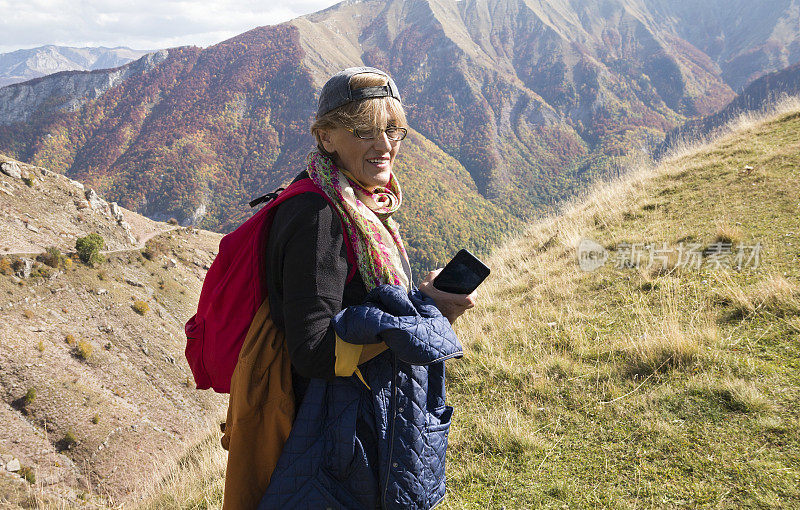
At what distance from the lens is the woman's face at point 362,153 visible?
56.2 inches

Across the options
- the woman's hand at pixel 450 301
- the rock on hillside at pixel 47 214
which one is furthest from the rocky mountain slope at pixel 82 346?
the woman's hand at pixel 450 301

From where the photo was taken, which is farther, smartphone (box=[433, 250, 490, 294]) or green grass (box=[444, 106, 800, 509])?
green grass (box=[444, 106, 800, 509])

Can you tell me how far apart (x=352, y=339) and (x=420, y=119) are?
590 feet

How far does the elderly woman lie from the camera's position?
46.3 inches

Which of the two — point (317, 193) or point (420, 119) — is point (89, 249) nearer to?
point (317, 193)

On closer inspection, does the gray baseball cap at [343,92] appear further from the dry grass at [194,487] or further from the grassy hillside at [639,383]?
the dry grass at [194,487]

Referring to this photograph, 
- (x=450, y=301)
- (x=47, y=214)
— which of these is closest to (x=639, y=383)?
(x=450, y=301)

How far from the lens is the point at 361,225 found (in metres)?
1.33

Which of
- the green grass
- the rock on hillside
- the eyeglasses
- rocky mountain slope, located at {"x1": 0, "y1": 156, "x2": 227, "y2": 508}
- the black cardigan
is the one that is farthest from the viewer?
the rock on hillside

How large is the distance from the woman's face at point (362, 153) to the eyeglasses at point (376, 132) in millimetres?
10

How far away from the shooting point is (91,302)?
137 ft

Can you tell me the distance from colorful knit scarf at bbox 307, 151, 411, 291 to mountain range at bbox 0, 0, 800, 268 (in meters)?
96.4

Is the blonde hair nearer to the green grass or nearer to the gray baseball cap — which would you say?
the gray baseball cap

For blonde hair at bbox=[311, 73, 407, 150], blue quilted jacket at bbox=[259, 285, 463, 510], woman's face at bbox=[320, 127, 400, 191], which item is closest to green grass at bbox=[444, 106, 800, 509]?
blue quilted jacket at bbox=[259, 285, 463, 510]
